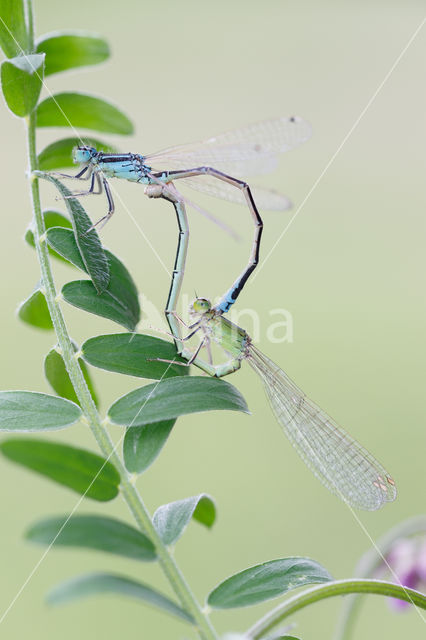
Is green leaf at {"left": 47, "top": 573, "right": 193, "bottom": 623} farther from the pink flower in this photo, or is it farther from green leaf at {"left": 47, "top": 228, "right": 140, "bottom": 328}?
the pink flower

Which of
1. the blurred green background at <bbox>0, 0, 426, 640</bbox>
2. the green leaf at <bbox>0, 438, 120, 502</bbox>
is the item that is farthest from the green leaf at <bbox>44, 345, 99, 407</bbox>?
the blurred green background at <bbox>0, 0, 426, 640</bbox>

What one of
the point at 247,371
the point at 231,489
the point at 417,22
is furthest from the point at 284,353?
the point at 417,22

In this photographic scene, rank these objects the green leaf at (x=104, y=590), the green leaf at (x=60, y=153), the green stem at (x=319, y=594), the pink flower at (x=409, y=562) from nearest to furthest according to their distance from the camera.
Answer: the green leaf at (x=104, y=590) < the green stem at (x=319, y=594) < the green leaf at (x=60, y=153) < the pink flower at (x=409, y=562)

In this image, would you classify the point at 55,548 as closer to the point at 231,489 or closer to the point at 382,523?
the point at 231,489

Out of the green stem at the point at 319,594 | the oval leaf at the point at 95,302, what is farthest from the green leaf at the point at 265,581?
the oval leaf at the point at 95,302

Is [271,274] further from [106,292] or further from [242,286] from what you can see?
[106,292]

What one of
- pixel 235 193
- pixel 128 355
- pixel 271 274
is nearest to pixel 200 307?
pixel 235 193

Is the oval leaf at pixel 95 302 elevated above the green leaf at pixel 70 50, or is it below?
below

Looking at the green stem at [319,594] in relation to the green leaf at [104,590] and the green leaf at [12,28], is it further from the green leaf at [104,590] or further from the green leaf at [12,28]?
the green leaf at [12,28]
